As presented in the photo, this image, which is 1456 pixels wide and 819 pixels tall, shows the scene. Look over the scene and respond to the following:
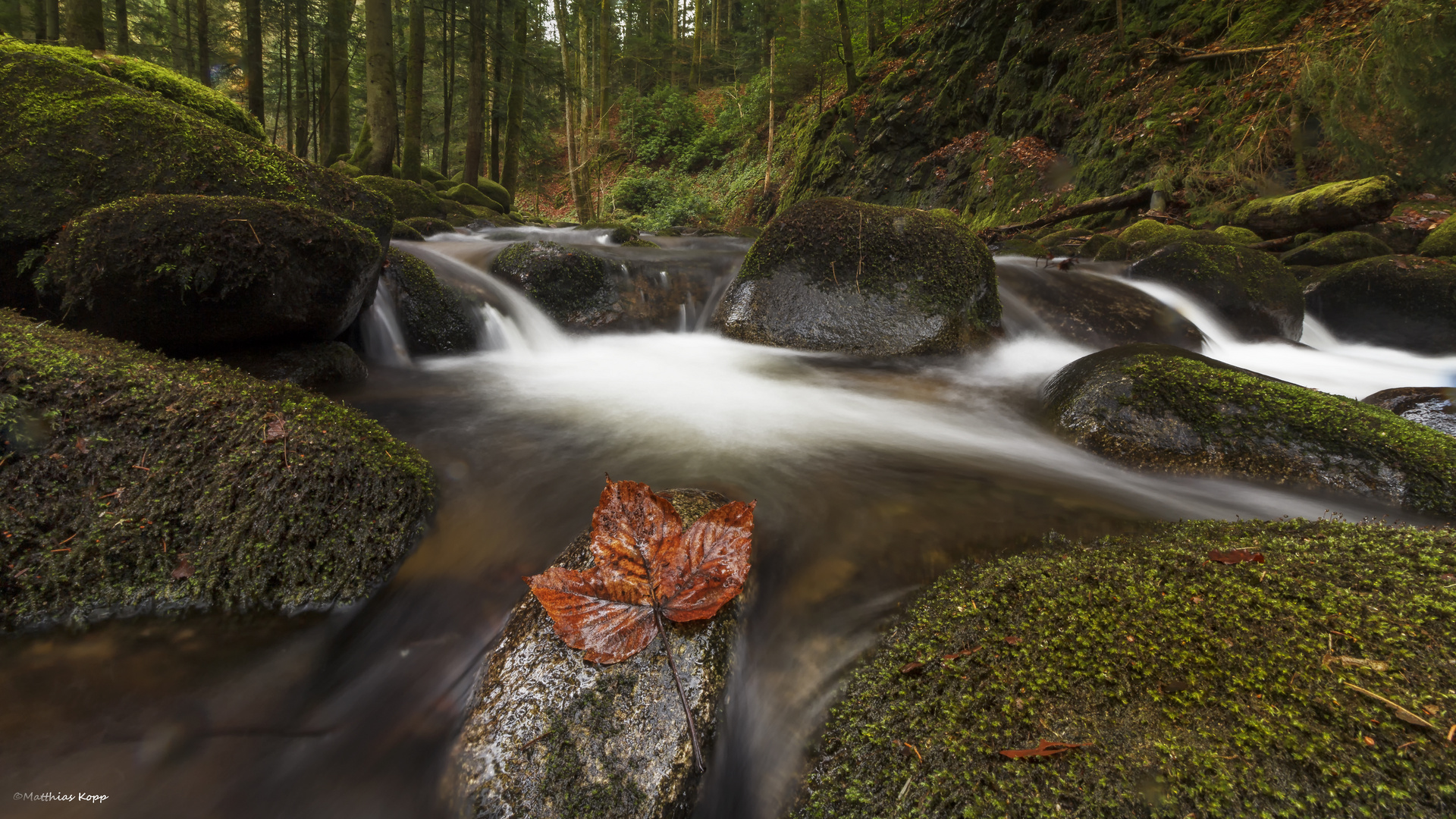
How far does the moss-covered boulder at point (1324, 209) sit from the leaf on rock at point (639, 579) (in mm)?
→ 10398

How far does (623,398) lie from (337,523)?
2.44m

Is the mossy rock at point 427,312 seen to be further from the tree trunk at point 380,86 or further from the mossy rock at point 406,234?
the tree trunk at point 380,86

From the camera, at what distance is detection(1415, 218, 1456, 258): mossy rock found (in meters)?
7.05

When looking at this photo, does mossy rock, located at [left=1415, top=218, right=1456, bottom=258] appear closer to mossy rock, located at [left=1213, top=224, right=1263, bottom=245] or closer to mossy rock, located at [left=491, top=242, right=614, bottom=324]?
mossy rock, located at [left=1213, top=224, right=1263, bottom=245]

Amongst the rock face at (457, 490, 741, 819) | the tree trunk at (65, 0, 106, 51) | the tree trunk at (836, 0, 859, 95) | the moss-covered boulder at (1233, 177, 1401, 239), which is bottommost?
the rock face at (457, 490, 741, 819)

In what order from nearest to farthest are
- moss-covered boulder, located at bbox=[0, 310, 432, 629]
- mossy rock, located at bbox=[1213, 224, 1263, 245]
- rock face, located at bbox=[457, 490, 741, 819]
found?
rock face, located at bbox=[457, 490, 741, 819]
moss-covered boulder, located at bbox=[0, 310, 432, 629]
mossy rock, located at bbox=[1213, 224, 1263, 245]

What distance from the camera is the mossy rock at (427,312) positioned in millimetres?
4949

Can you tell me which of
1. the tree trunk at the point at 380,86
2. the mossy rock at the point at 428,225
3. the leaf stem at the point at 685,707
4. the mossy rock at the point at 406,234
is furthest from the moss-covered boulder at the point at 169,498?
the tree trunk at the point at 380,86

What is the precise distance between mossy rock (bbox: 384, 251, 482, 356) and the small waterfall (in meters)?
0.06

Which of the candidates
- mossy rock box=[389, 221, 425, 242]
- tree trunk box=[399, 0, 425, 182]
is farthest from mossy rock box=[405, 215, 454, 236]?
tree trunk box=[399, 0, 425, 182]

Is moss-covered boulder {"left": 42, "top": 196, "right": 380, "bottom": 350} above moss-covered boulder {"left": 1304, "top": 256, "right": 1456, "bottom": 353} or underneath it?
underneath

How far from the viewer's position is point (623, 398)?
4348 millimetres

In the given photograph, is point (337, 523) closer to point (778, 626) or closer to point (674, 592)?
point (674, 592)

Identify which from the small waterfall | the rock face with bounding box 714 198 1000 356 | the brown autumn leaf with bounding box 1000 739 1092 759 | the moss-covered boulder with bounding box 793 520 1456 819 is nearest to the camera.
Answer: the moss-covered boulder with bounding box 793 520 1456 819
